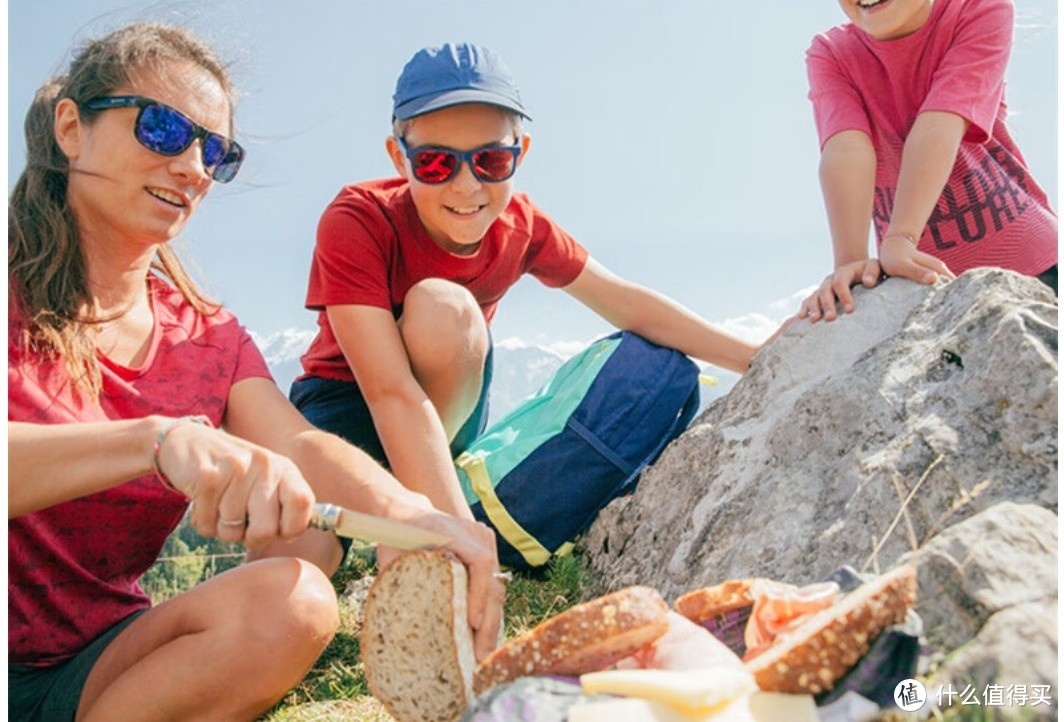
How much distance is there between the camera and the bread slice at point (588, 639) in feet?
6.31

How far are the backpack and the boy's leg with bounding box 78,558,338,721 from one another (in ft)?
5.65

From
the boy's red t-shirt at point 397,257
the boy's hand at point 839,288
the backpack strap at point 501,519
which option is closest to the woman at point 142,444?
the boy's red t-shirt at point 397,257

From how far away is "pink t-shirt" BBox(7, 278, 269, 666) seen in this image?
119 inches

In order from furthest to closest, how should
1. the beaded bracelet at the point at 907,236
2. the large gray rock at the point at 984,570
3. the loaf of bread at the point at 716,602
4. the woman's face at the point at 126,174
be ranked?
1. the beaded bracelet at the point at 907,236
2. the woman's face at the point at 126,174
3. the loaf of bread at the point at 716,602
4. the large gray rock at the point at 984,570

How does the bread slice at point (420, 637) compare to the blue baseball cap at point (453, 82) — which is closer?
the bread slice at point (420, 637)

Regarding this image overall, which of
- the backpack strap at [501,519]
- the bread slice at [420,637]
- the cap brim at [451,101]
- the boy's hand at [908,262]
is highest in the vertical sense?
the cap brim at [451,101]

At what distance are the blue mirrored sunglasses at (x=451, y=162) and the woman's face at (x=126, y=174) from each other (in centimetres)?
106

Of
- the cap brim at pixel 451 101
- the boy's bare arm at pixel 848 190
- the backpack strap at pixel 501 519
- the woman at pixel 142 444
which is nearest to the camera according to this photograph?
the woman at pixel 142 444

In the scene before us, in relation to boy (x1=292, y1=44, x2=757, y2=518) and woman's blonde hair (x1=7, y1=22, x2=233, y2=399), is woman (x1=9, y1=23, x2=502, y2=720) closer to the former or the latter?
woman's blonde hair (x1=7, y1=22, x2=233, y2=399)

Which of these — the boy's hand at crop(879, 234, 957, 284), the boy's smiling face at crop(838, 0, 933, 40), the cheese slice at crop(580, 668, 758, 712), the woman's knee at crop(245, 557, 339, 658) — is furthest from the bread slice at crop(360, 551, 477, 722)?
the boy's smiling face at crop(838, 0, 933, 40)

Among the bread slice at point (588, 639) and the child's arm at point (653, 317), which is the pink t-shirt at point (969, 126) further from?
the bread slice at point (588, 639)

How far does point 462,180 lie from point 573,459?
1464 millimetres

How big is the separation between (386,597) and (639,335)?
2.80 m

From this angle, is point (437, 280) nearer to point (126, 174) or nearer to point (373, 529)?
point (126, 174)
